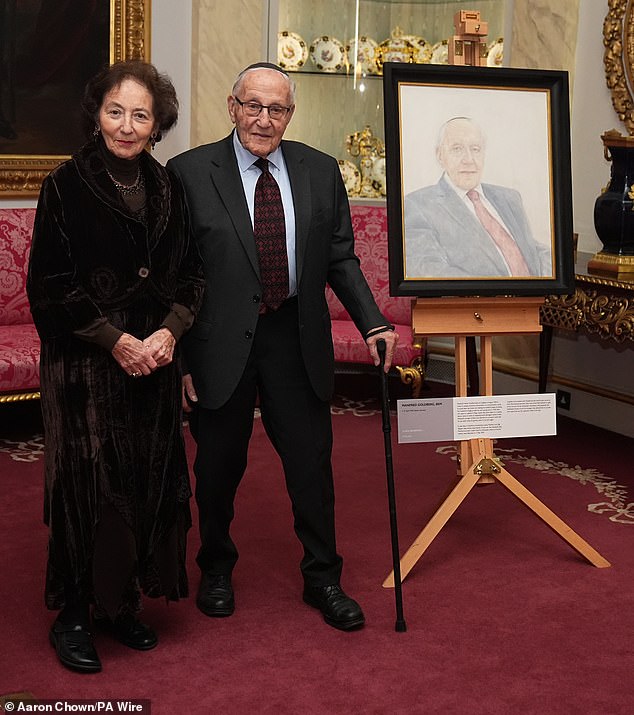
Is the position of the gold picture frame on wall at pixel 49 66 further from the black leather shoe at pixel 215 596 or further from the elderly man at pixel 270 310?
the black leather shoe at pixel 215 596

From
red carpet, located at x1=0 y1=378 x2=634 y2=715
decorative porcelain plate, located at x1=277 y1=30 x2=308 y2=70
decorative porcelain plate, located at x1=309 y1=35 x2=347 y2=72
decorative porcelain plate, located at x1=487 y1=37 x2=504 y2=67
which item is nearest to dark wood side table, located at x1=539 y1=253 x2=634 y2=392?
red carpet, located at x1=0 y1=378 x2=634 y2=715

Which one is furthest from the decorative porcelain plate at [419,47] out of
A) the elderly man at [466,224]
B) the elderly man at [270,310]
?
the elderly man at [270,310]

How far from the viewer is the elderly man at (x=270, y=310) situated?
3.16 metres

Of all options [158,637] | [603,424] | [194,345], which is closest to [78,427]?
[194,345]

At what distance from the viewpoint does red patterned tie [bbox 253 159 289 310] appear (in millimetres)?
3186

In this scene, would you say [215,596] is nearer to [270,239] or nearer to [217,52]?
[270,239]

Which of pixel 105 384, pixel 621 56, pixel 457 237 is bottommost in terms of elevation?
pixel 105 384

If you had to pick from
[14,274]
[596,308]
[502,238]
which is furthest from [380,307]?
[502,238]

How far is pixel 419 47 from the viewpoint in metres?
6.78

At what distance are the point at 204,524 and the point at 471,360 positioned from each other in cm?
218

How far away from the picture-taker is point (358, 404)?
620cm

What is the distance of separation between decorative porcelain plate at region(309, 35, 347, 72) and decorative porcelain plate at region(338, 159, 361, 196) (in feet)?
1.88

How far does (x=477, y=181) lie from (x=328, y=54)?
3218 mm

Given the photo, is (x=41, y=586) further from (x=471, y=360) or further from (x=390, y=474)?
(x=471, y=360)
